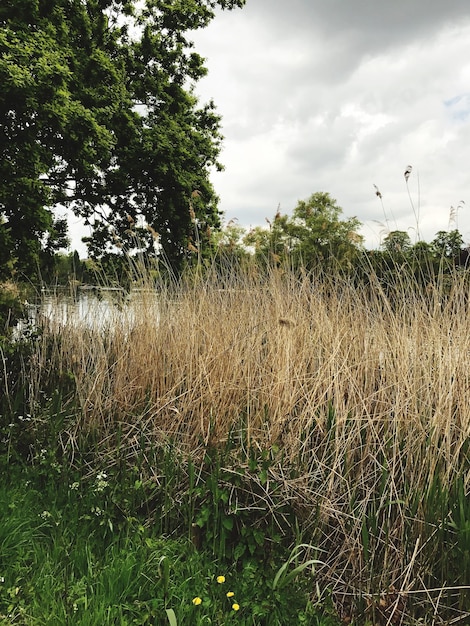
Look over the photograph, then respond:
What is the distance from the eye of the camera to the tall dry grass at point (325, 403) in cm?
242

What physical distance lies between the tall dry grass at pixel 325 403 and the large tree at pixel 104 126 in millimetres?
3020

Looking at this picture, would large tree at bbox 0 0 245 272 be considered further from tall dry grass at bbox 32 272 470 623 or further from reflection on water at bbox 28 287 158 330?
tall dry grass at bbox 32 272 470 623

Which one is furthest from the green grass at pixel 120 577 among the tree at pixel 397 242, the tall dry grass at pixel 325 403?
the tree at pixel 397 242

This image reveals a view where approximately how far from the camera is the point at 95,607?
2020 millimetres

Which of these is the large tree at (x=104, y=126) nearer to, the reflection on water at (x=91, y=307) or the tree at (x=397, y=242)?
the reflection on water at (x=91, y=307)

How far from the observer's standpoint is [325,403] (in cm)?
301

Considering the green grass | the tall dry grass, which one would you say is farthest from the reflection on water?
the green grass

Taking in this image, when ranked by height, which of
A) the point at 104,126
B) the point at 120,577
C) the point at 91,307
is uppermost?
the point at 104,126

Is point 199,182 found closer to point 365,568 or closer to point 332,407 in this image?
point 332,407

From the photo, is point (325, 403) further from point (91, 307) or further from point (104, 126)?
point (104, 126)

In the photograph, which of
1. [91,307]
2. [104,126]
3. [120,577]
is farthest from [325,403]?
[104,126]

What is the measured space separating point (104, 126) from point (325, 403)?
7.62 metres

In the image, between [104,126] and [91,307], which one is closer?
[91,307]

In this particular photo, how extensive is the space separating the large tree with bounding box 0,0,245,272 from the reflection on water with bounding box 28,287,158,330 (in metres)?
1.13
